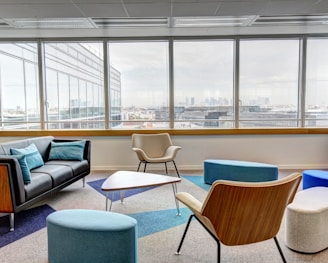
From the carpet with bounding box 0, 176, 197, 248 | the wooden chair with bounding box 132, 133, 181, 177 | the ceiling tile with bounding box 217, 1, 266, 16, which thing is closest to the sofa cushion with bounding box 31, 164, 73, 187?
the carpet with bounding box 0, 176, 197, 248

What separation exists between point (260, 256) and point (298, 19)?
375cm

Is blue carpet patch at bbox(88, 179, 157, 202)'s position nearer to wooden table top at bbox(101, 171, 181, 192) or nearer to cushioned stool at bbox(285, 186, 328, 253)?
wooden table top at bbox(101, 171, 181, 192)

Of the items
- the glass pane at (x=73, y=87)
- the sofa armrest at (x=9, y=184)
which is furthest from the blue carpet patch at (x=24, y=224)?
the glass pane at (x=73, y=87)

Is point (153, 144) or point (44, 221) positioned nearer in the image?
point (44, 221)

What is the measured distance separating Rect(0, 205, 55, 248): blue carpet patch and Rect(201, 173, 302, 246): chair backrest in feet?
6.47

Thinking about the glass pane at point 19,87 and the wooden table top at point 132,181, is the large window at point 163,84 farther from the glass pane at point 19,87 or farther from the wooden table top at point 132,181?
the wooden table top at point 132,181

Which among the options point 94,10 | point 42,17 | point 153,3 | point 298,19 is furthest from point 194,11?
point 42,17

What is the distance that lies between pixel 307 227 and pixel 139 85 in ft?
13.5

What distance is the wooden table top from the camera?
9.66ft

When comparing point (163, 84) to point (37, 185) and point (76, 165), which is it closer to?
point (76, 165)

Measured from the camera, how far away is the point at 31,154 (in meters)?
3.65

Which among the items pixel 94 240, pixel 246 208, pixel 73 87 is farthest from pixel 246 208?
pixel 73 87

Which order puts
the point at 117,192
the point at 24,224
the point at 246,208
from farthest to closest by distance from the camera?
the point at 117,192, the point at 24,224, the point at 246,208

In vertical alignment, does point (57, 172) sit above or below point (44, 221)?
above
